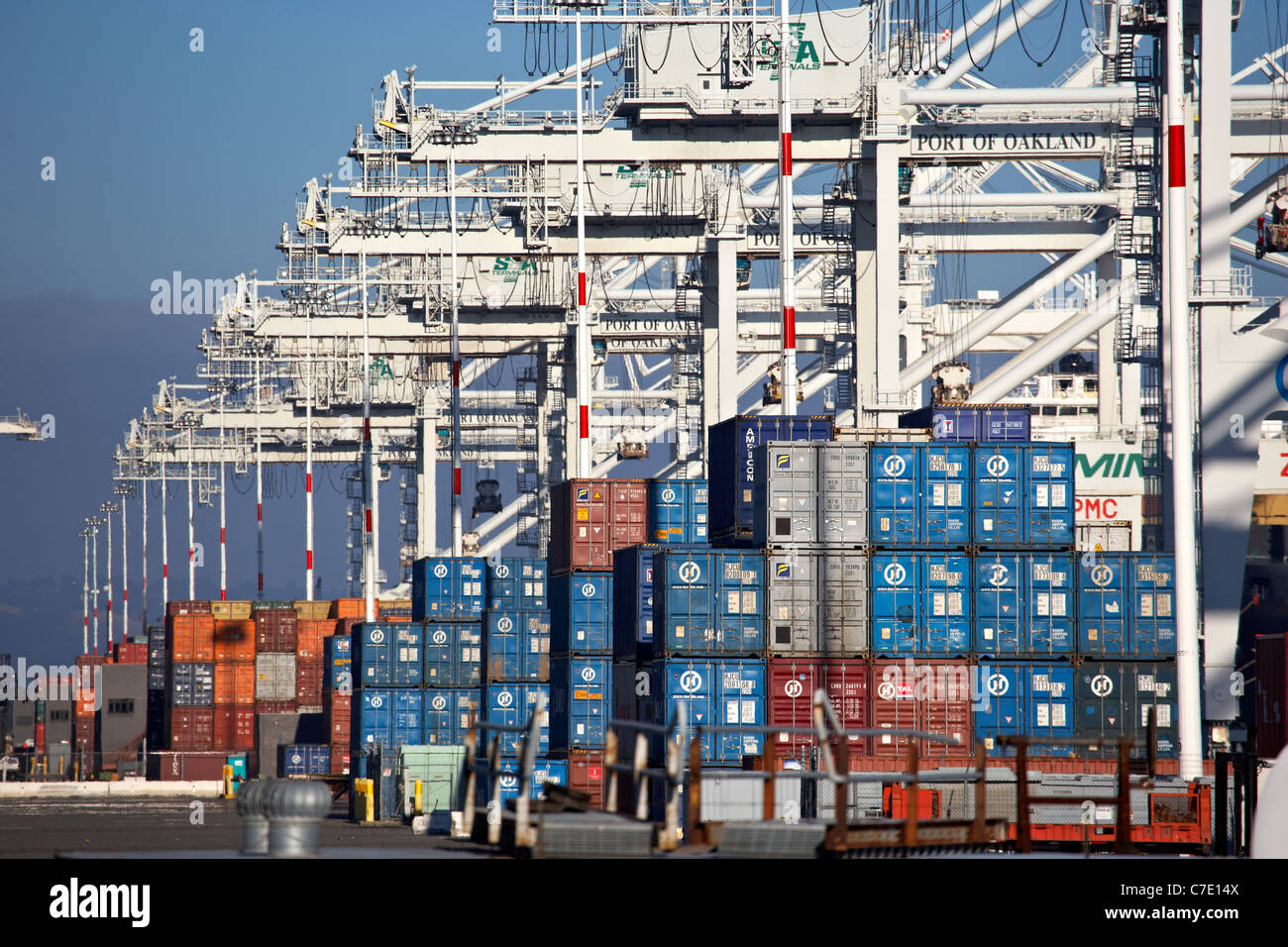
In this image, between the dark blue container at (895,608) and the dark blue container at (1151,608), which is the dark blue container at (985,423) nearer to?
the dark blue container at (1151,608)

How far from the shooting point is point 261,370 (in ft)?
307

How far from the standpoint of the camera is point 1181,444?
23.8 meters

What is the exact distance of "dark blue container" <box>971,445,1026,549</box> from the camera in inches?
1287

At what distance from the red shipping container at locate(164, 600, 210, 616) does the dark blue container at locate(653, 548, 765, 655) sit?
2187 inches

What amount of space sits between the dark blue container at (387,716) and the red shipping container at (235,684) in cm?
2895

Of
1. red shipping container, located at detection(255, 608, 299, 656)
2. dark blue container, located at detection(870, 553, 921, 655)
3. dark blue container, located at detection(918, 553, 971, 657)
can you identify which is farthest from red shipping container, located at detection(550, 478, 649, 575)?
red shipping container, located at detection(255, 608, 299, 656)

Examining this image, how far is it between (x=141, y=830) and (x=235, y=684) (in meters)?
36.7

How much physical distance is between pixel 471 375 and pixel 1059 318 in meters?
30.7

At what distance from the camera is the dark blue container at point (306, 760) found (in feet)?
235

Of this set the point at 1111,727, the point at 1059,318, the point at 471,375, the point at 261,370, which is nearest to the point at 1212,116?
the point at 1111,727

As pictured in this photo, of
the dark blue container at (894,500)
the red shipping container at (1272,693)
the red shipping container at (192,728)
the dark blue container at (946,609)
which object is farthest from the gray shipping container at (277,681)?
the red shipping container at (1272,693)

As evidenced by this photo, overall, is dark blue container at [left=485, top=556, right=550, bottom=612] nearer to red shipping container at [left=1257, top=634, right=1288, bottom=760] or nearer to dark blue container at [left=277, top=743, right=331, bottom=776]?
red shipping container at [left=1257, top=634, right=1288, bottom=760]

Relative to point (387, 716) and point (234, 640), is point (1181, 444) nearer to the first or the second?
point (387, 716)
